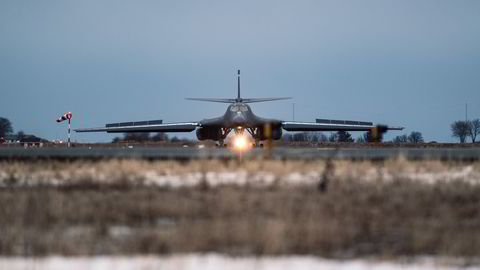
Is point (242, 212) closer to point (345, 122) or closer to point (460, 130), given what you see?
point (345, 122)

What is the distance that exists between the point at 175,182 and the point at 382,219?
233 inches

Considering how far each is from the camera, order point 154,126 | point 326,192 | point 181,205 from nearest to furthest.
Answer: point 181,205 → point 326,192 → point 154,126

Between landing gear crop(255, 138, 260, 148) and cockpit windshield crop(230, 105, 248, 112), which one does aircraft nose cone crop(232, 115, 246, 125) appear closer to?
cockpit windshield crop(230, 105, 248, 112)

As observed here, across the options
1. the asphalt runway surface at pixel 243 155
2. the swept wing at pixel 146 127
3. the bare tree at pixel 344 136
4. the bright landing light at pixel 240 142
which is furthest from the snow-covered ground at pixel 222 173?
the bare tree at pixel 344 136

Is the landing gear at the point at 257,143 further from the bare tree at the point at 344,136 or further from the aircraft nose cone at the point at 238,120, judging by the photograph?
the bare tree at the point at 344,136

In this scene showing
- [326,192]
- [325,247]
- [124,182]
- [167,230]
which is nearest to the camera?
[325,247]

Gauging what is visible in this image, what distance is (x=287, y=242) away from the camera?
849 centimetres

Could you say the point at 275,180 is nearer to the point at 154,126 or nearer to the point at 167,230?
the point at 167,230

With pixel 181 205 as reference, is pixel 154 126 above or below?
above

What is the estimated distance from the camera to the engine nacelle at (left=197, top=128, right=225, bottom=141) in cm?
4716

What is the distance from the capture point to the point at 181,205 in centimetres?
1105

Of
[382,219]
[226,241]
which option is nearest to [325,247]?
[226,241]

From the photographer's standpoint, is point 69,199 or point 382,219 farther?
point 69,199

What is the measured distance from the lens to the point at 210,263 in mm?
7461
